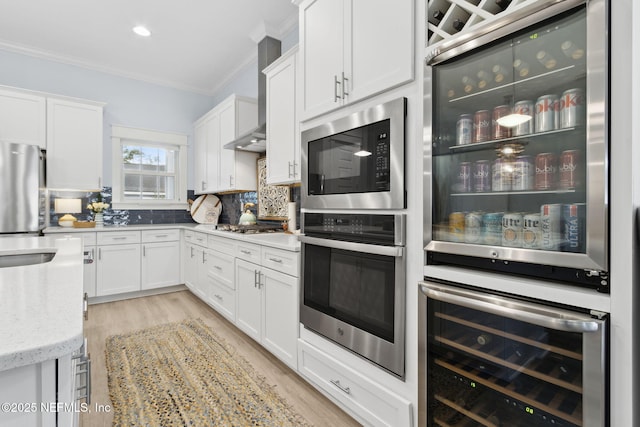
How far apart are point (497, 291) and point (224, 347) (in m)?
2.21

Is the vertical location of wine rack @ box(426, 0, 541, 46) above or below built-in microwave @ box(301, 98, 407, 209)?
above

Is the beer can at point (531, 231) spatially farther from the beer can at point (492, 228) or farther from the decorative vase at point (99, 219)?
the decorative vase at point (99, 219)

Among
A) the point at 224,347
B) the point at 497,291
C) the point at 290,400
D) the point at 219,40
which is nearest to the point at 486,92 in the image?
the point at 497,291

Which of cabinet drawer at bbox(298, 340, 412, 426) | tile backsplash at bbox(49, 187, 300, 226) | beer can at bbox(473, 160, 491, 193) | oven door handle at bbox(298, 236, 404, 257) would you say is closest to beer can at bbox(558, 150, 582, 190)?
beer can at bbox(473, 160, 491, 193)

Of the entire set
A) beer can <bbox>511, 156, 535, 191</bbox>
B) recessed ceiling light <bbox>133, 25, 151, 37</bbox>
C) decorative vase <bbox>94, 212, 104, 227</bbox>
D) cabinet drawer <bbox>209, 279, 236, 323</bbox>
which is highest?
recessed ceiling light <bbox>133, 25, 151, 37</bbox>

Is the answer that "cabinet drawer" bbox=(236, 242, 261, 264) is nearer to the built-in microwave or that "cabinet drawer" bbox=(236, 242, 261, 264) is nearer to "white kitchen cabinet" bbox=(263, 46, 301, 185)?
"white kitchen cabinet" bbox=(263, 46, 301, 185)

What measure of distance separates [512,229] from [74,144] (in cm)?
464

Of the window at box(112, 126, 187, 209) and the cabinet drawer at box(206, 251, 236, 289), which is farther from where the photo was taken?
the window at box(112, 126, 187, 209)

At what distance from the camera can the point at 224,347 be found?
265 centimetres

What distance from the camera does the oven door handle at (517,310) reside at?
928mm

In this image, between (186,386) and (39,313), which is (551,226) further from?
(186,386)

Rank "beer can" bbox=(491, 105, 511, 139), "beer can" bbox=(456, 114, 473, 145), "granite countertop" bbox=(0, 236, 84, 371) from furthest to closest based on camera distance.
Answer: "beer can" bbox=(456, 114, 473, 145), "beer can" bbox=(491, 105, 511, 139), "granite countertop" bbox=(0, 236, 84, 371)

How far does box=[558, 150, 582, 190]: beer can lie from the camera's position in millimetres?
989

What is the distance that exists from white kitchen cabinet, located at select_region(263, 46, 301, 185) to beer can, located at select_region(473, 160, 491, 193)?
145cm
